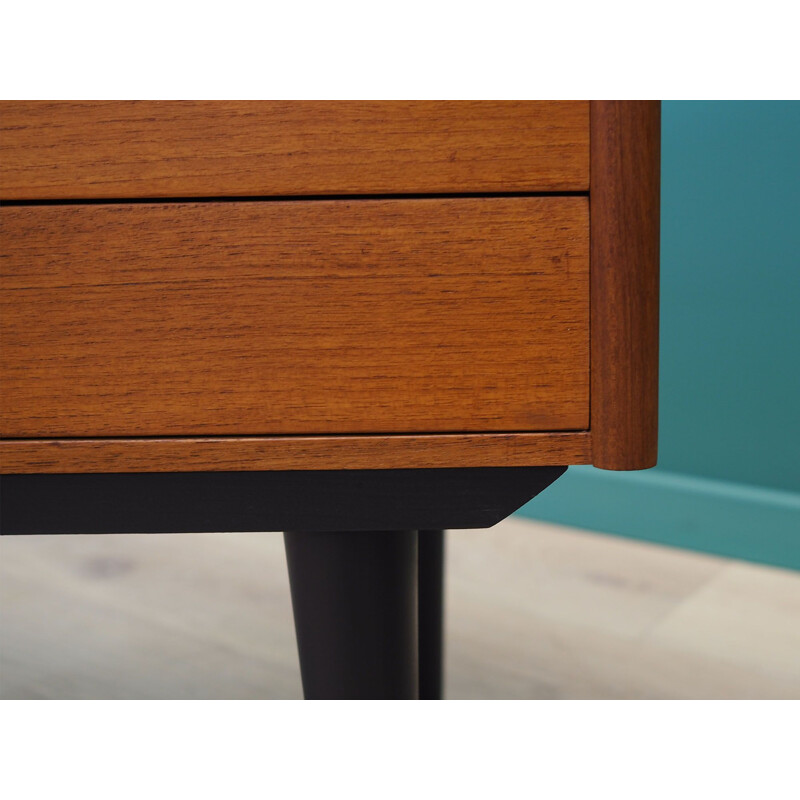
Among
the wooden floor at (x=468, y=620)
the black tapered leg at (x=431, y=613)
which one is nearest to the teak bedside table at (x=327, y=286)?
the black tapered leg at (x=431, y=613)

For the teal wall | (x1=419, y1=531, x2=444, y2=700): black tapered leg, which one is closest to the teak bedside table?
(x1=419, y1=531, x2=444, y2=700): black tapered leg

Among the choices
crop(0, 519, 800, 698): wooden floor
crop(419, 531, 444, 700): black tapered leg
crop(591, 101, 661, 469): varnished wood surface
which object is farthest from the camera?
crop(0, 519, 800, 698): wooden floor

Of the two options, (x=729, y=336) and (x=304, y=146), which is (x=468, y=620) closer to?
(x=729, y=336)

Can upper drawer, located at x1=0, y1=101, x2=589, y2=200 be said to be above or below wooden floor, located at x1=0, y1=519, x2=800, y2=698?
above

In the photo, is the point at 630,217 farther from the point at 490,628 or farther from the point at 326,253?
the point at 490,628

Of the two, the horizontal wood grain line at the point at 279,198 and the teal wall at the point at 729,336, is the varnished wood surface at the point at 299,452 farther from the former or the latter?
the teal wall at the point at 729,336

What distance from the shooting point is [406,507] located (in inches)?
14.8

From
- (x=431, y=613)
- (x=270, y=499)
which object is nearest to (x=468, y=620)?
(x=431, y=613)

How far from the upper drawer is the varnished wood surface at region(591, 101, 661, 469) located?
0.01 meters

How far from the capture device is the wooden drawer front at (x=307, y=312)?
0.34 metres

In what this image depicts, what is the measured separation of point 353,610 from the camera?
408 mm

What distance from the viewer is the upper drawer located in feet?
1.11

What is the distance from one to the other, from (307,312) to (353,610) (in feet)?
0.48

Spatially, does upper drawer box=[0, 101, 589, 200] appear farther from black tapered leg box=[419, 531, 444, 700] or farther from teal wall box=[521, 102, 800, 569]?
teal wall box=[521, 102, 800, 569]
